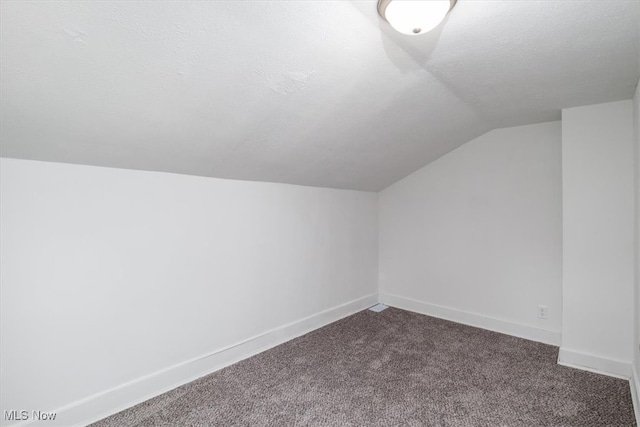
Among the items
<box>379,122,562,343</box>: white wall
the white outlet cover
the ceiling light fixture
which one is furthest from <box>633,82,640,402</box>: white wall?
the white outlet cover

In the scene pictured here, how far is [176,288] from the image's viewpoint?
2189 mm

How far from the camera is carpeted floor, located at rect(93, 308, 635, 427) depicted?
1843mm

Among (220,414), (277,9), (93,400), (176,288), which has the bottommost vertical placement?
(220,414)

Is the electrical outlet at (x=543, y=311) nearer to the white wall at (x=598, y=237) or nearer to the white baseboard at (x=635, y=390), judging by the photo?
the white wall at (x=598, y=237)

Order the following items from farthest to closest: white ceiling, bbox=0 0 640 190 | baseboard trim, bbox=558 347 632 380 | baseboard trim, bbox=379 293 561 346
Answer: baseboard trim, bbox=379 293 561 346 → baseboard trim, bbox=558 347 632 380 → white ceiling, bbox=0 0 640 190

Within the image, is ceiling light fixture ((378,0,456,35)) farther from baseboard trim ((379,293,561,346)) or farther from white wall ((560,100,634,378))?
baseboard trim ((379,293,561,346))

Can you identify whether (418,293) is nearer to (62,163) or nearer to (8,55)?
(62,163)

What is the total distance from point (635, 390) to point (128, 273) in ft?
10.6

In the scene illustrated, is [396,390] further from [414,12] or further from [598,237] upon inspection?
[414,12]

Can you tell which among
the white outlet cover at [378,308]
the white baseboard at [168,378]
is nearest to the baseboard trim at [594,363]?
the white outlet cover at [378,308]

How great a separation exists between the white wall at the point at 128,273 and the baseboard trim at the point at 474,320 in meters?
1.40

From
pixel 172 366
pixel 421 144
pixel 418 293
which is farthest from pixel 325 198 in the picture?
pixel 172 366

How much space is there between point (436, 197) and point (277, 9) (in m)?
2.88

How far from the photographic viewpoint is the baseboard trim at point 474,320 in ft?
9.63
